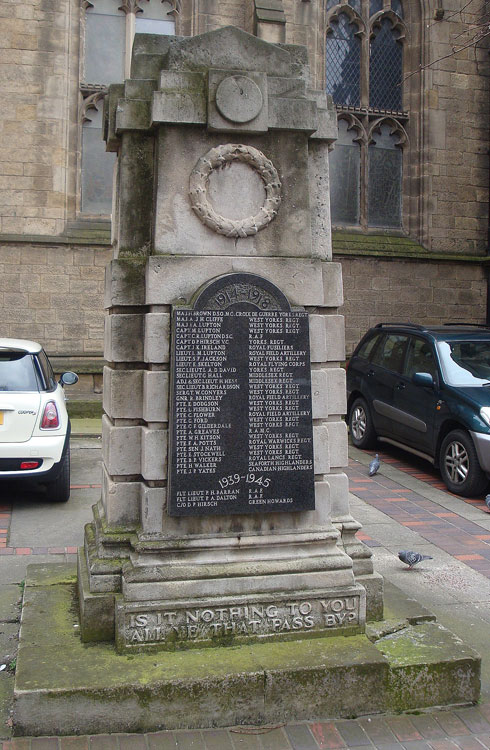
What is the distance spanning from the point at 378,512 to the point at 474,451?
4.85 ft

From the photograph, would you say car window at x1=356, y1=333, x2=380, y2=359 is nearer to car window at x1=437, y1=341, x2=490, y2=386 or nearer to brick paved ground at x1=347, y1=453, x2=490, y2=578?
car window at x1=437, y1=341, x2=490, y2=386

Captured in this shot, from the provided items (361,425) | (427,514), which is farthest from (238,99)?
(361,425)

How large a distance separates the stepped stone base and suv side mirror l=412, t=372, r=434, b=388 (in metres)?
5.77

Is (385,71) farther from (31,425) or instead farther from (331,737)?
(331,737)

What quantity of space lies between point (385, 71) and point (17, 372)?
481 inches

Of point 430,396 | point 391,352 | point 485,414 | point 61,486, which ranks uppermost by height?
point 391,352

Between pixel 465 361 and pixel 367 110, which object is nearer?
pixel 465 361

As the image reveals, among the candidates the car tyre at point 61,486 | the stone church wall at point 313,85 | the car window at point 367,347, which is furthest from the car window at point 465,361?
the stone church wall at point 313,85

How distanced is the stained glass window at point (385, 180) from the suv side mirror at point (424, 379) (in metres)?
7.83

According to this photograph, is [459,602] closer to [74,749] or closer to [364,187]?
[74,749]

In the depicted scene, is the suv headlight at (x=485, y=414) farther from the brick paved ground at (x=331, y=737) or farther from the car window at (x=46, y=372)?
the brick paved ground at (x=331, y=737)

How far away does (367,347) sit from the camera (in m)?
12.0

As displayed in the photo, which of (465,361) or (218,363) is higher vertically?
(465,361)

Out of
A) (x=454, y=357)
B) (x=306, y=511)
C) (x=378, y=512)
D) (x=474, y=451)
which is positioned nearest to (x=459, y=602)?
(x=306, y=511)
